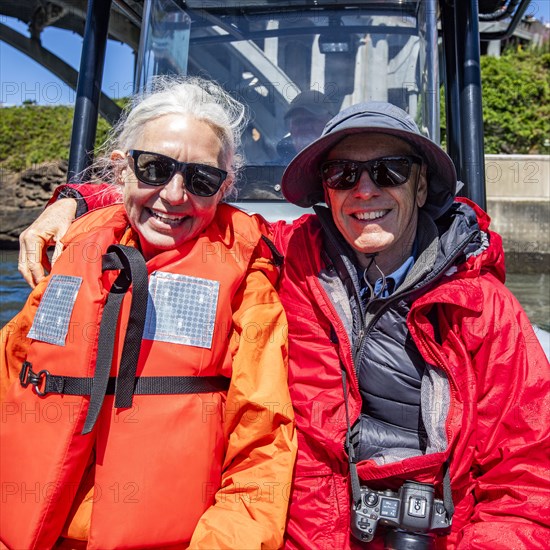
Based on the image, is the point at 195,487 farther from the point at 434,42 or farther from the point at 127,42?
the point at 127,42

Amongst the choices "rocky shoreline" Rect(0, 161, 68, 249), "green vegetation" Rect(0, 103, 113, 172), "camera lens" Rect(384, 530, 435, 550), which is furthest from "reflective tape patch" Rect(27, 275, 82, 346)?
"green vegetation" Rect(0, 103, 113, 172)

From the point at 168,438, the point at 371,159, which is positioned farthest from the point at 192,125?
the point at 168,438

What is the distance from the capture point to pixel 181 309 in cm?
195

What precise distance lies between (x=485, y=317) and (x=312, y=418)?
628 mm

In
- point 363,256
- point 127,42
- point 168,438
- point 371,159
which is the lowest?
point 168,438

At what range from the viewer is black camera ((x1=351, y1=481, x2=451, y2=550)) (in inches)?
71.7

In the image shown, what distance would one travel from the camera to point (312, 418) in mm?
2018

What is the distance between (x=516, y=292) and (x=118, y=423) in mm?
10696

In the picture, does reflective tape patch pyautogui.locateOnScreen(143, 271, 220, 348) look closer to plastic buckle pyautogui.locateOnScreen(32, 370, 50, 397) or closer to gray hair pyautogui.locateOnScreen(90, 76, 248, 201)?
plastic buckle pyautogui.locateOnScreen(32, 370, 50, 397)

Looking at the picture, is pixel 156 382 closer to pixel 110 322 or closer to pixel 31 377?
pixel 110 322

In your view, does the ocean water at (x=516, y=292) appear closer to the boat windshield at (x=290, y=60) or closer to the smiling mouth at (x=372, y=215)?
the boat windshield at (x=290, y=60)

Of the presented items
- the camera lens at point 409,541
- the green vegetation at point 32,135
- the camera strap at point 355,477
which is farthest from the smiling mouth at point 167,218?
the green vegetation at point 32,135

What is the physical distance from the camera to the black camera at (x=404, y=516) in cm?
182

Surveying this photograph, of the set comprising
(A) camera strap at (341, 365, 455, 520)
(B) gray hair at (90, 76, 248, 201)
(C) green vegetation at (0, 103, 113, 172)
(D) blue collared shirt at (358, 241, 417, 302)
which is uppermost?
(C) green vegetation at (0, 103, 113, 172)
